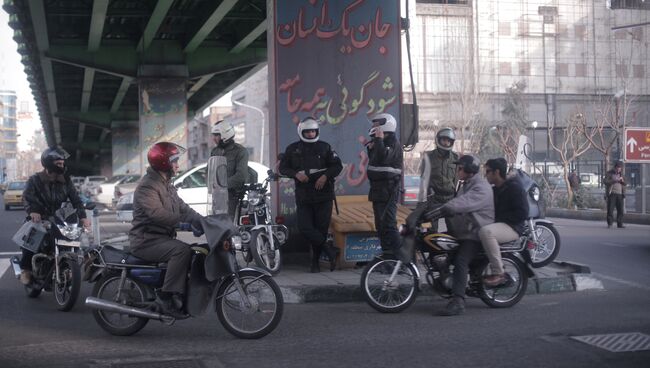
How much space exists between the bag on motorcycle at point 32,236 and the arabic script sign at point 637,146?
60.1 feet

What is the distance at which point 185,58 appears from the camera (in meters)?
33.0

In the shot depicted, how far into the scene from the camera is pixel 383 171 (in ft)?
31.3

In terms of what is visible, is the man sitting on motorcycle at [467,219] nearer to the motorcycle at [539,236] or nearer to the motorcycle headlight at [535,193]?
the motorcycle at [539,236]

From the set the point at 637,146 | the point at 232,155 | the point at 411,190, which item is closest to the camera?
the point at 232,155

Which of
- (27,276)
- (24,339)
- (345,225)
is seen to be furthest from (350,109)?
(24,339)

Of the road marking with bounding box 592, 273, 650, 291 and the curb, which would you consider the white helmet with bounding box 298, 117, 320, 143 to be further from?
the road marking with bounding box 592, 273, 650, 291

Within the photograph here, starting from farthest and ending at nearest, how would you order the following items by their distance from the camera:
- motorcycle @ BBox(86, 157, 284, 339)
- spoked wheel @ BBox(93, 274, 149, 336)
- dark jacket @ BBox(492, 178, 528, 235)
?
dark jacket @ BBox(492, 178, 528, 235), spoked wheel @ BBox(93, 274, 149, 336), motorcycle @ BBox(86, 157, 284, 339)

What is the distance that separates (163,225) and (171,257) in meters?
0.33

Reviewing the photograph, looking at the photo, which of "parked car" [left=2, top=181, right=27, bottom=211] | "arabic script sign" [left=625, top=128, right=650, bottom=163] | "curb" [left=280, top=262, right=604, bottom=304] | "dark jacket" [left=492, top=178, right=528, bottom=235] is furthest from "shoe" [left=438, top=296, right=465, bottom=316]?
"parked car" [left=2, top=181, right=27, bottom=211]

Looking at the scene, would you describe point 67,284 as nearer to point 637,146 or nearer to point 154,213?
point 154,213

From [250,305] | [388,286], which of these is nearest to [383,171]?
[388,286]

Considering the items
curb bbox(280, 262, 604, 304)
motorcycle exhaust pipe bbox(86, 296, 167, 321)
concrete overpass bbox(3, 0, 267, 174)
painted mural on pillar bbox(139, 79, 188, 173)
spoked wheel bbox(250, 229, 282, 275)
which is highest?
concrete overpass bbox(3, 0, 267, 174)

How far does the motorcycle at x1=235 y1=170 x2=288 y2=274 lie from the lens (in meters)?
10.5

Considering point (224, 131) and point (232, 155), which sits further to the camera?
point (232, 155)
